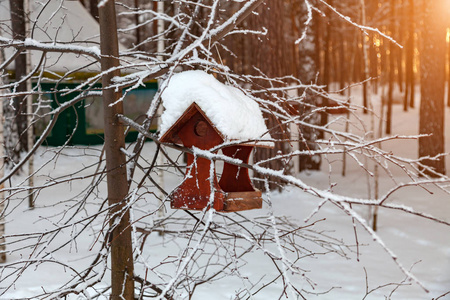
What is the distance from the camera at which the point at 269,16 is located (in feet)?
32.7

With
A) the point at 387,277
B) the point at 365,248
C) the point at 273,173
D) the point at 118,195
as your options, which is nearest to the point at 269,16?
the point at 365,248

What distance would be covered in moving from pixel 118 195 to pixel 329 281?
407cm

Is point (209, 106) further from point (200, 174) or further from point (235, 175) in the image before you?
point (235, 175)

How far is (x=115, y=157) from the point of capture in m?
3.24

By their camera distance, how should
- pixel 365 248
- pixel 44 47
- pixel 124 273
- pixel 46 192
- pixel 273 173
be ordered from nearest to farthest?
pixel 273 173 < pixel 44 47 < pixel 124 273 < pixel 365 248 < pixel 46 192

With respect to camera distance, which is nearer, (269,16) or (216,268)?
(216,268)

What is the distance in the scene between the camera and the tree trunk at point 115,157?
3.18 meters

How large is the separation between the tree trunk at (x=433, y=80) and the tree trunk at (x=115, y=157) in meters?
10.6

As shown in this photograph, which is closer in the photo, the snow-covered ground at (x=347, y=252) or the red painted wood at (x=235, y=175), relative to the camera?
the red painted wood at (x=235, y=175)

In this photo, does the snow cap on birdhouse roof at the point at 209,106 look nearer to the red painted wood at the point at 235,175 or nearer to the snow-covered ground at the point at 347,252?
the red painted wood at the point at 235,175

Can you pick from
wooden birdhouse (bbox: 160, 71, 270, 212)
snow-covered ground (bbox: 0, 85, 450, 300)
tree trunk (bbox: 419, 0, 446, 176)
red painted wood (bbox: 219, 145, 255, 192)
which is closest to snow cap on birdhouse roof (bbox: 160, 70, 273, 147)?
wooden birdhouse (bbox: 160, 71, 270, 212)

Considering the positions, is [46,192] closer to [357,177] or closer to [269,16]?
[269,16]

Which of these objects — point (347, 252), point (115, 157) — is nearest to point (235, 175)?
point (115, 157)

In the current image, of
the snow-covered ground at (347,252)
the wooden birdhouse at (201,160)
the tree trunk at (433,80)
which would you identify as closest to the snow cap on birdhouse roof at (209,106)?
the wooden birdhouse at (201,160)
